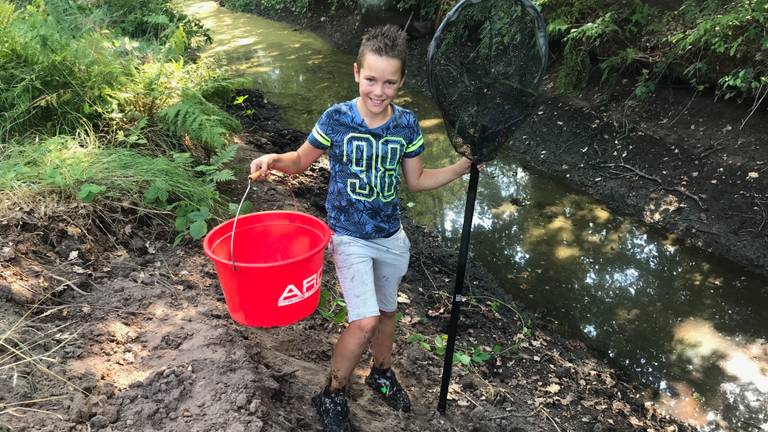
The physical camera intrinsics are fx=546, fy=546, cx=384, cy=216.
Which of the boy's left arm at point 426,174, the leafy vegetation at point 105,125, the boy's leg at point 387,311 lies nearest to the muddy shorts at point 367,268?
the boy's leg at point 387,311

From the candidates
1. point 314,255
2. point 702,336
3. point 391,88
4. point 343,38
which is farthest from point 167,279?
point 343,38

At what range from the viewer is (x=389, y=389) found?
9.25 ft

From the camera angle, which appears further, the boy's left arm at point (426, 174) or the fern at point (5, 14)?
the fern at point (5, 14)

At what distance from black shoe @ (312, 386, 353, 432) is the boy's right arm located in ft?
3.30

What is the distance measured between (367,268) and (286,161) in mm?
585

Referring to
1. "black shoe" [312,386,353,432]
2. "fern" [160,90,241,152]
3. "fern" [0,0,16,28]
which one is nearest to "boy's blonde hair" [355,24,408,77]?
"black shoe" [312,386,353,432]

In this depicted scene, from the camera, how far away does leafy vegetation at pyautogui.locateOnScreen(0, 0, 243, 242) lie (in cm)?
350

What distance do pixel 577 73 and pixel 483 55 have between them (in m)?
4.91

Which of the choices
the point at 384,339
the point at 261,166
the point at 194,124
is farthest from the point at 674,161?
the point at 261,166

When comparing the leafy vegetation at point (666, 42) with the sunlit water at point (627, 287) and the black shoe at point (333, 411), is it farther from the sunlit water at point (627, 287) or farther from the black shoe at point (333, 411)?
the black shoe at point (333, 411)

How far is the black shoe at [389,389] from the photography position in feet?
9.18

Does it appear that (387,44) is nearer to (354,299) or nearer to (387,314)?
(354,299)

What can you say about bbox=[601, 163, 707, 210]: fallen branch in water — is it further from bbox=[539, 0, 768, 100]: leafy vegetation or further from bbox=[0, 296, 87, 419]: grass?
bbox=[0, 296, 87, 419]: grass

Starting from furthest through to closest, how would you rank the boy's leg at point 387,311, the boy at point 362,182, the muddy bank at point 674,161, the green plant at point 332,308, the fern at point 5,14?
the muddy bank at point 674,161 → the fern at point 5,14 → the green plant at point 332,308 → the boy's leg at point 387,311 → the boy at point 362,182
